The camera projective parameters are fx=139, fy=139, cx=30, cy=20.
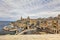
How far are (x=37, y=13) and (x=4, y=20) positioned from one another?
0.69 metres

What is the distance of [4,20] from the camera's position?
2.77 m

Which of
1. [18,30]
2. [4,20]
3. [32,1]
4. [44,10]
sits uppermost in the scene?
[32,1]

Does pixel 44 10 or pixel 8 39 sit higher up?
pixel 44 10

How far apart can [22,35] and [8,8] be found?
626 mm

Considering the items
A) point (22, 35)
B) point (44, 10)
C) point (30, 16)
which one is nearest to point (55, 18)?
point (44, 10)

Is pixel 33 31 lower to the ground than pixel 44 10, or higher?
lower

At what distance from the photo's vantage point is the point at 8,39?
9.24 ft

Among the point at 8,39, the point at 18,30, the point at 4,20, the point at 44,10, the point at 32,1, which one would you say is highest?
A: the point at 32,1

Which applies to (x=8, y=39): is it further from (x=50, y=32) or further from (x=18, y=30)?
(x=50, y=32)

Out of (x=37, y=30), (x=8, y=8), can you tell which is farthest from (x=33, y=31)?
(x=8, y=8)

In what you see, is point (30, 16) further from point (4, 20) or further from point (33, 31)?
point (4, 20)

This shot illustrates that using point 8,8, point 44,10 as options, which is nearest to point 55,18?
point 44,10

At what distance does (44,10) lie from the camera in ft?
9.61

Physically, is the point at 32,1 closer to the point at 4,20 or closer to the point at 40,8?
the point at 40,8
